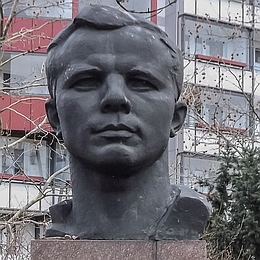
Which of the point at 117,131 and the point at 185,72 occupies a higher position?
the point at 185,72

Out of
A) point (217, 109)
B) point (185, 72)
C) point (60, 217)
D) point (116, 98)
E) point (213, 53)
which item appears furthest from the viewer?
point (213, 53)

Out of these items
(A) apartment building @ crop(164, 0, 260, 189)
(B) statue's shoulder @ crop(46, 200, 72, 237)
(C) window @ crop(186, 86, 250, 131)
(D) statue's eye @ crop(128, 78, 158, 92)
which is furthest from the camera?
(A) apartment building @ crop(164, 0, 260, 189)

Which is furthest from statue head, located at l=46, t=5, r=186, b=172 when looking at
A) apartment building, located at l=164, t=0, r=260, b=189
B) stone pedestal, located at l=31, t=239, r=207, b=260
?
apartment building, located at l=164, t=0, r=260, b=189

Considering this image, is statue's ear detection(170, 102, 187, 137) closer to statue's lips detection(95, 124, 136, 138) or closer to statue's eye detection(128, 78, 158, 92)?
statue's eye detection(128, 78, 158, 92)

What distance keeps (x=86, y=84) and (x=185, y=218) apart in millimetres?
784

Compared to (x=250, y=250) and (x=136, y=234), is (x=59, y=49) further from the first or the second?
(x=250, y=250)

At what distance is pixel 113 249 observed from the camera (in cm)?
360

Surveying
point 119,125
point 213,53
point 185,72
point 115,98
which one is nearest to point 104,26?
point 115,98

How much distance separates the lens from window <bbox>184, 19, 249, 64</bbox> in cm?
Result: 1619

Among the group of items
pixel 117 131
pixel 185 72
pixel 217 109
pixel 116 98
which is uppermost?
pixel 185 72

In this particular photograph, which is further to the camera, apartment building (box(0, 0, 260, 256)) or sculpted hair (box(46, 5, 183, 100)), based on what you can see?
apartment building (box(0, 0, 260, 256))

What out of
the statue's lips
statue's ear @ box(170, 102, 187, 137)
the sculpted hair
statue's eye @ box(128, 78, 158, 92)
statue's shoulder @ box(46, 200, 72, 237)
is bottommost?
statue's shoulder @ box(46, 200, 72, 237)

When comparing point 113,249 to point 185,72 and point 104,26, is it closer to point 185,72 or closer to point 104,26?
point 104,26

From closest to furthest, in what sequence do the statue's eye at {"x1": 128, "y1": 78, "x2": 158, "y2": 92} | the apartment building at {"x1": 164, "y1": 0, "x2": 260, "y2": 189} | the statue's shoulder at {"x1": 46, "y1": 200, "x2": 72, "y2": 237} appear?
the statue's eye at {"x1": 128, "y1": 78, "x2": 158, "y2": 92}
the statue's shoulder at {"x1": 46, "y1": 200, "x2": 72, "y2": 237}
the apartment building at {"x1": 164, "y1": 0, "x2": 260, "y2": 189}
